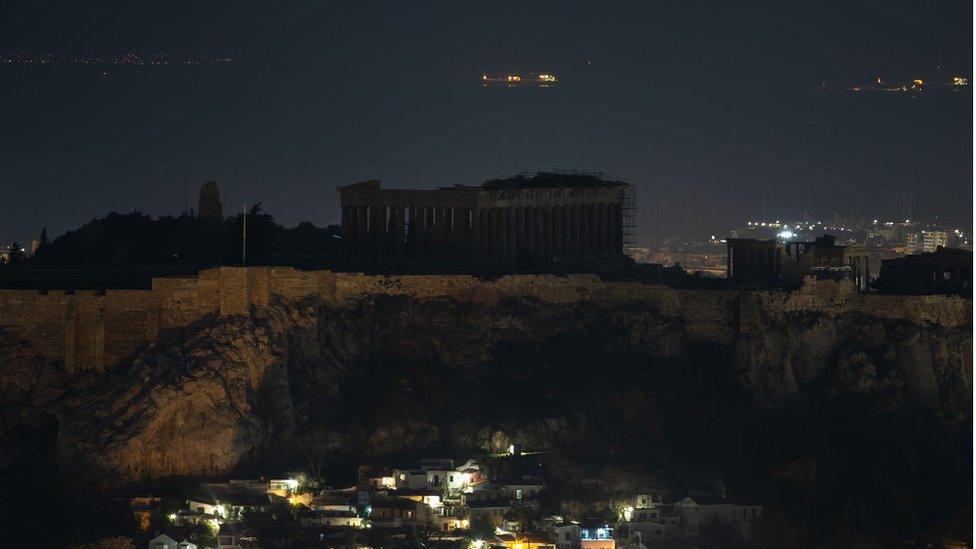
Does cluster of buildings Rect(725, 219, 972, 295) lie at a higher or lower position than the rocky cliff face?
higher

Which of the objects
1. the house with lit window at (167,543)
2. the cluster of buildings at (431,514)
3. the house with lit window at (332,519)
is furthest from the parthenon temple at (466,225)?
the house with lit window at (167,543)

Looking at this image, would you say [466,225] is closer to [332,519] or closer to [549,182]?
[549,182]

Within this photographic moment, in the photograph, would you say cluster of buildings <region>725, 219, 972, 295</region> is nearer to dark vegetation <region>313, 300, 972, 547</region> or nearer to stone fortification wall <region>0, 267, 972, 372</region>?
stone fortification wall <region>0, 267, 972, 372</region>

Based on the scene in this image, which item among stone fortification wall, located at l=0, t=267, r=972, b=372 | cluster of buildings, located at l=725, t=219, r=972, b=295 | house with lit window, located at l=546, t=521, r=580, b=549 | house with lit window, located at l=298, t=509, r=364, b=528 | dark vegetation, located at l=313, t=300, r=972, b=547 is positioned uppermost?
cluster of buildings, located at l=725, t=219, r=972, b=295

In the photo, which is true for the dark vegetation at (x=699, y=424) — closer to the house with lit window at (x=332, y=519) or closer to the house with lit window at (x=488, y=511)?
the house with lit window at (x=488, y=511)

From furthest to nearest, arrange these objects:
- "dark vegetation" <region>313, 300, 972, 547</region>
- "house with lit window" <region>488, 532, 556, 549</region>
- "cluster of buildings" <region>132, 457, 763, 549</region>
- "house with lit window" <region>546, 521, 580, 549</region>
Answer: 1. "dark vegetation" <region>313, 300, 972, 547</region>
2. "cluster of buildings" <region>132, 457, 763, 549</region>
3. "house with lit window" <region>546, 521, 580, 549</region>
4. "house with lit window" <region>488, 532, 556, 549</region>

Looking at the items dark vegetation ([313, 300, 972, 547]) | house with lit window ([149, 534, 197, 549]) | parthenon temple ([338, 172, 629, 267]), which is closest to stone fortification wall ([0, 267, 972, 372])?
dark vegetation ([313, 300, 972, 547])
